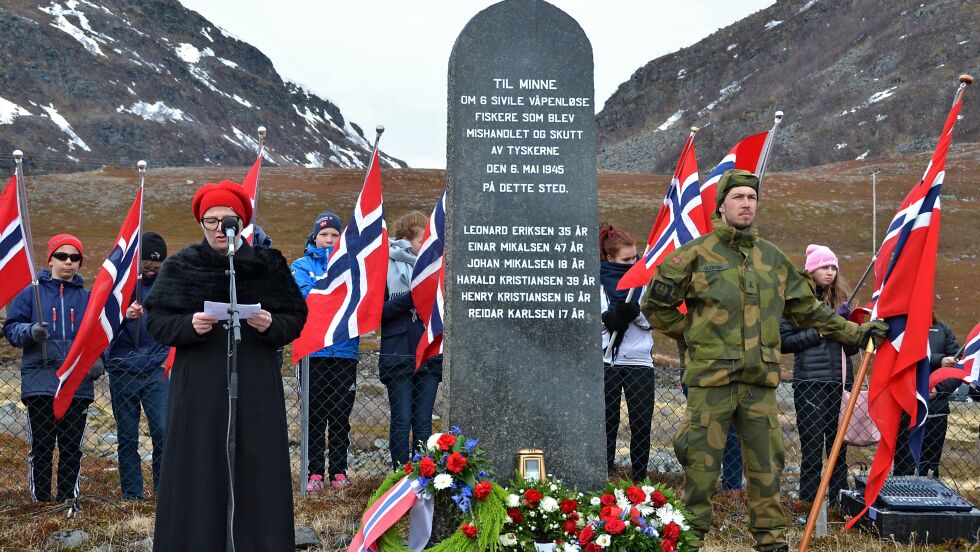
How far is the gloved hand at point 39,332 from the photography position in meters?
7.32

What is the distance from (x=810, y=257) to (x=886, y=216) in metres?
41.8

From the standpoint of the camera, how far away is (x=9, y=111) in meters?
156

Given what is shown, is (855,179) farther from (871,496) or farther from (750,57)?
(750,57)

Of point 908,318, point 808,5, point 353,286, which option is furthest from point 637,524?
point 808,5

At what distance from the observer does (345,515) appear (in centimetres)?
719

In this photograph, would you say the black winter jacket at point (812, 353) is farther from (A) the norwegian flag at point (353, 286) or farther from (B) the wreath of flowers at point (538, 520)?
(A) the norwegian flag at point (353, 286)

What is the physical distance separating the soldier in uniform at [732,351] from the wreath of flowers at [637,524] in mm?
267

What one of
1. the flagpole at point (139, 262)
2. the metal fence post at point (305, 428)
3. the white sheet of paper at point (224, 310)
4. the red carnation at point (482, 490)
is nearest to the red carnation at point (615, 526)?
the red carnation at point (482, 490)

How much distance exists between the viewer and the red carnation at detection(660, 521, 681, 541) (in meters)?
5.45

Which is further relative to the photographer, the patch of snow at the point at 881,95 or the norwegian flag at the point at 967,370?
the patch of snow at the point at 881,95

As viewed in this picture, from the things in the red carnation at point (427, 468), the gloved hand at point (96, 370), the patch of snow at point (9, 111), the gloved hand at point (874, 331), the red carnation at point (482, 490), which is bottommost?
the red carnation at point (482, 490)

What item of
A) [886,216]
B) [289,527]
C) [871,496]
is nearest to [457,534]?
[289,527]

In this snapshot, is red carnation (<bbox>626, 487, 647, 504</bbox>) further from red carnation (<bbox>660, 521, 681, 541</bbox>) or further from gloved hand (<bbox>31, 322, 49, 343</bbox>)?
gloved hand (<bbox>31, 322, 49, 343</bbox>)

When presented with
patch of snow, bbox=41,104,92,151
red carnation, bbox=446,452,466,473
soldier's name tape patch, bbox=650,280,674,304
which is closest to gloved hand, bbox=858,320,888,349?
soldier's name tape patch, bbox=650,280,674,304
